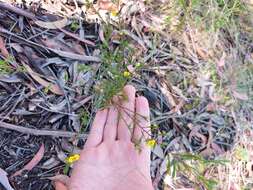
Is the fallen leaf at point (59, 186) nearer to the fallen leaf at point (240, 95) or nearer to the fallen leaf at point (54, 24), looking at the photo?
the fallen leaf at point (54, 24)

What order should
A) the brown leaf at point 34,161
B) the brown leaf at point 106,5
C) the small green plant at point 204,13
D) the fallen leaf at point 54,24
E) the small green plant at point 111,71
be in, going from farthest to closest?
the small green plant at point 204,13 < the brown leaf at point 106,5 < the fallen leaf at point 54,24 < the brown leaf at point 34,161 < the small green plant at point 111,71

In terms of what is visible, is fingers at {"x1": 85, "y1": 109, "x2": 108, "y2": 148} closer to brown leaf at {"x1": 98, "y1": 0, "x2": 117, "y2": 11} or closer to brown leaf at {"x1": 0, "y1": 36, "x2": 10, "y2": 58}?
brown leaf at {"x1": 0, "y1": 36, "x2": 10, "y2": 58}

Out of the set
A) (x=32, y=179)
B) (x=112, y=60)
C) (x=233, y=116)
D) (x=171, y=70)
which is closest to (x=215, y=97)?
(x=233, y=116)

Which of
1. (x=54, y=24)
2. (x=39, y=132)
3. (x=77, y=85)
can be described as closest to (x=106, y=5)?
(x=54, y=24)

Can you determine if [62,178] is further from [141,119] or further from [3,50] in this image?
[3,50]

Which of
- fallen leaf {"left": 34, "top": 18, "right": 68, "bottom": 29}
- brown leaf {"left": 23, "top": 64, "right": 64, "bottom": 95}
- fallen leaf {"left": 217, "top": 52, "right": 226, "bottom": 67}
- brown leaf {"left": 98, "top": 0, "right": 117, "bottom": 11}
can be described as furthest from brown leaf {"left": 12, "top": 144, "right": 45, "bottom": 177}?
fallen leaf {"left": 217, "top": 52, "right": 226, "bottom": 67}

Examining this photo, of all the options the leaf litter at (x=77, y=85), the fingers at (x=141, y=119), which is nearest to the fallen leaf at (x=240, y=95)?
the leaf litter at (x=77, y=85)

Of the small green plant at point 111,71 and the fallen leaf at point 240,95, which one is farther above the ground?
the small green plant at point 111,71
